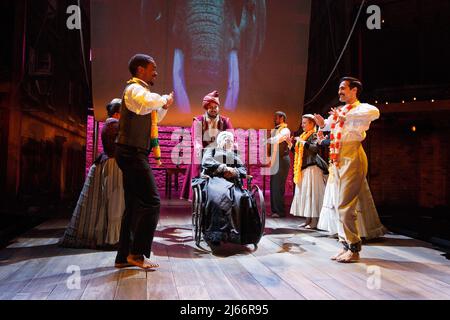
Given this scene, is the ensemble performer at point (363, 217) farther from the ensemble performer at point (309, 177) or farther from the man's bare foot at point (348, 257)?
the man's bare foot at point (348, 257)

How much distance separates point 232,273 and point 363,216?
189cm

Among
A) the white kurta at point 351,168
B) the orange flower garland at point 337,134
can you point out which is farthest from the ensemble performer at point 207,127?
the white kurta at point 351,168

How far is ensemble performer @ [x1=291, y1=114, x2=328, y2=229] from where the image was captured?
4719mm

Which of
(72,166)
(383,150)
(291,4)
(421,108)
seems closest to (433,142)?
(383,150)

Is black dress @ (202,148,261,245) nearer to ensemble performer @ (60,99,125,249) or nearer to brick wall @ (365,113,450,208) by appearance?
ensemble performer @ (60,99,125,249)

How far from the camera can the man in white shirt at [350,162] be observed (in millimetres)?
3025

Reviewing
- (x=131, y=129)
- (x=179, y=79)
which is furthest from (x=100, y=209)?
(x=179, y=79)

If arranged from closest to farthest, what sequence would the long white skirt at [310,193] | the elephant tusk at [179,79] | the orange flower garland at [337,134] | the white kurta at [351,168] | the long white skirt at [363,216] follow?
the white kurta at [351,168] → the orange flower garland at [337,134] → the long white skirt at [363,216] → the long white skirt at [310,193] → the elephant tusk at [179,79]

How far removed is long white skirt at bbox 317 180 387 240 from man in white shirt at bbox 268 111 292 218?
1.48m

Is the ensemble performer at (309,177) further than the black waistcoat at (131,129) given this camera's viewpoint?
Yes

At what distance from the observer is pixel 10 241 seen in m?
3.64

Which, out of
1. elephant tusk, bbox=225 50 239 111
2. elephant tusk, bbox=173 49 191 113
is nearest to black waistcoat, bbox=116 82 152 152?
elephant tusk, bbox=173 49 191 113

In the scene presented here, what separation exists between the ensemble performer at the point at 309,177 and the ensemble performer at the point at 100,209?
229 centimetres
